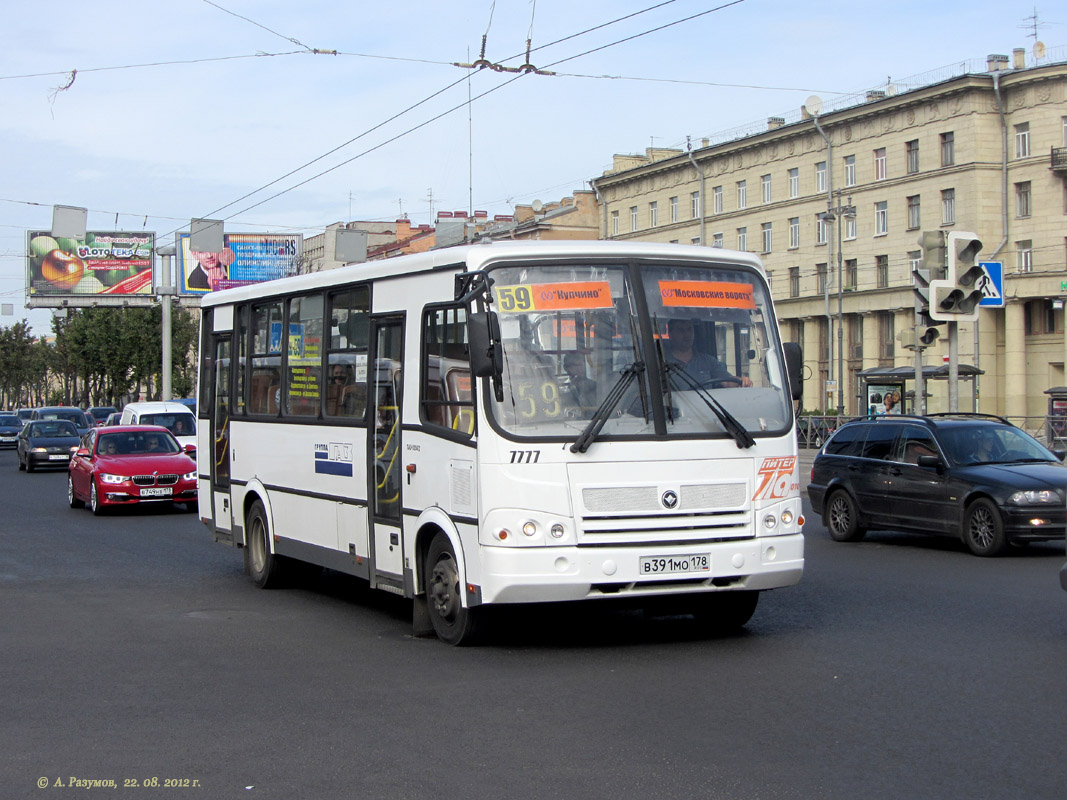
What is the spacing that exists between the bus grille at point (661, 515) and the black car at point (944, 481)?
677 cm

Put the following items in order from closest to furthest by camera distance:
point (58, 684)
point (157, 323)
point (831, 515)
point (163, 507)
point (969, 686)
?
point (969, 686) → point (58, 684) → point (831, 515) → point (163, 507) → point (157, 323)

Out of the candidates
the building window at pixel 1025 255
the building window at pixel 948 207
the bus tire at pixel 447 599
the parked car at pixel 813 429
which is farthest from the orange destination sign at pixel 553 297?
the building window at pixel 948 207

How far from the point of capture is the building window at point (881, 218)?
214 ft

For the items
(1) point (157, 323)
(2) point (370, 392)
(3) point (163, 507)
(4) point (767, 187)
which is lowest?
(3) point (163, 507)

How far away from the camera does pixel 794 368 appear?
9.80 m

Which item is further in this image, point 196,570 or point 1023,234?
point 1023,234

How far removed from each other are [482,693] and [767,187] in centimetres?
6619

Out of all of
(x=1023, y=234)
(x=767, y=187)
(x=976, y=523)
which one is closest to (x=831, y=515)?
(x=976, y=523)

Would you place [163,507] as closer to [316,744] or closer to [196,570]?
[196,570]

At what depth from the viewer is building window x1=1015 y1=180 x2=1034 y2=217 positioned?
59.3m

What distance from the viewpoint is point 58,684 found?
835 cm

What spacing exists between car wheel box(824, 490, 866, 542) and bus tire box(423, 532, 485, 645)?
28.6ft

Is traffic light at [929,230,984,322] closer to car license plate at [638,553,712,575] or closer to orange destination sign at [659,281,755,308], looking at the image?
orange destination sign at [659,281,755,308]

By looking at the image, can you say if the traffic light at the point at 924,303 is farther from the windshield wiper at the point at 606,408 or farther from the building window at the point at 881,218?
the building window at the point at 881,218
